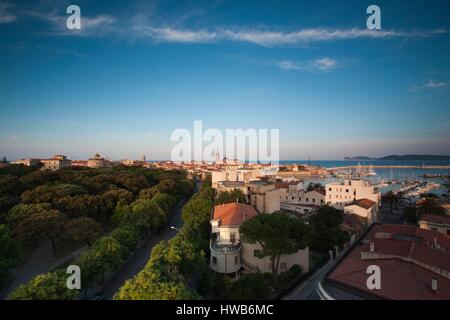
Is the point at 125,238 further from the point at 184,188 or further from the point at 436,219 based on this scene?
the point at 436,219

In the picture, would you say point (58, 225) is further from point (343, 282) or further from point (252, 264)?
point (343, 282)

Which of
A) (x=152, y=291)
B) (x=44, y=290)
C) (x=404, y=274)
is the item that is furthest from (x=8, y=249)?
(x=404, y=274)

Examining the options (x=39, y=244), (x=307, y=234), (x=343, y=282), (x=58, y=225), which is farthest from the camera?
(x=39, y=244)

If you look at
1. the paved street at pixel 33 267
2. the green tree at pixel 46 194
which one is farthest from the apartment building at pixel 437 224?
the green tree at pixel 46 194

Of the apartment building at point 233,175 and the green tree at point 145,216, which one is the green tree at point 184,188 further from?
Answer: the green tree at point 145,216

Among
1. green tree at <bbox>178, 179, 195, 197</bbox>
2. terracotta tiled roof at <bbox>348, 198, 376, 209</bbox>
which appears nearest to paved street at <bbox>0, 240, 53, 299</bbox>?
green tree at <bbox>178, 179, 195, 197</bbox>

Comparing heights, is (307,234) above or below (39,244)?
above

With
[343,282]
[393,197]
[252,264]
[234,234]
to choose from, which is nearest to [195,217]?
[234,234]

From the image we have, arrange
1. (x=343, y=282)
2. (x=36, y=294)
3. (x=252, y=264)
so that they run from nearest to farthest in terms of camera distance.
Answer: (x=36, y=294)
(x=343, y=282)
(x=252, y=264)
